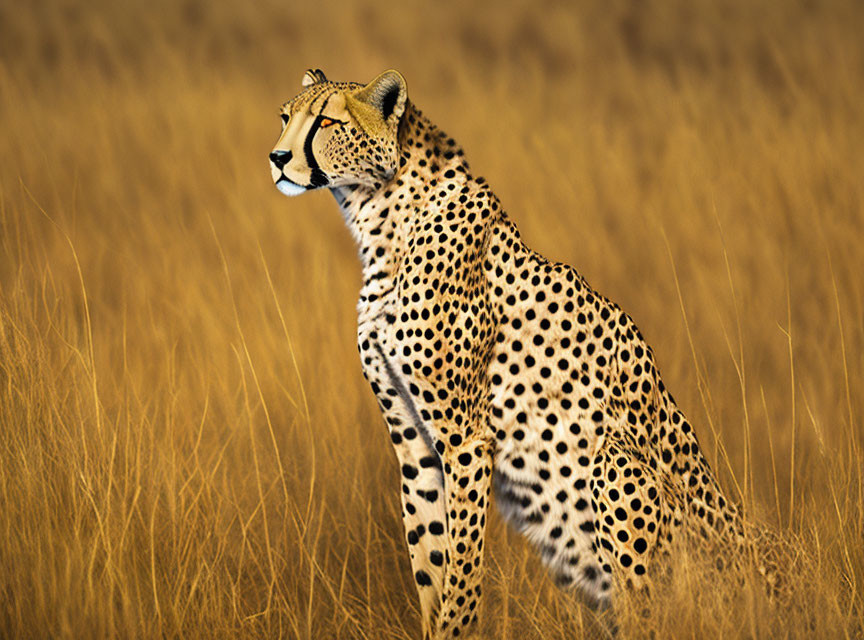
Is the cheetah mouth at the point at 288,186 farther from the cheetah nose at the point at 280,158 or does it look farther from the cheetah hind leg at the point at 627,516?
the cheetah hind leg at the point at 627,516

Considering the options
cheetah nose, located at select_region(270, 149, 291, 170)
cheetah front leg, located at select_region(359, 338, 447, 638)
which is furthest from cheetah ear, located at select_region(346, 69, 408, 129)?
cheetah front leg, located at select_region(359, 338, 447, 638)

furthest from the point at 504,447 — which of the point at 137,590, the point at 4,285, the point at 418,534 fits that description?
the point at 4,285

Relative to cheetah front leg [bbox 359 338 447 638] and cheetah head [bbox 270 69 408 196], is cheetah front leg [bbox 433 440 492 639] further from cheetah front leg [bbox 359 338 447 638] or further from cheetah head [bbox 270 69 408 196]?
cheetah head [bbox 270 69 408 196]

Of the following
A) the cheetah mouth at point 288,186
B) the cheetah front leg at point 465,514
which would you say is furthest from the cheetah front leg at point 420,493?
the cheetah mouth at point 288,186

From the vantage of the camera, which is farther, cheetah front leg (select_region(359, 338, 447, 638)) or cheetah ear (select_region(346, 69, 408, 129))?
cheetah front leg (select_region(359, 338, 447, 638))

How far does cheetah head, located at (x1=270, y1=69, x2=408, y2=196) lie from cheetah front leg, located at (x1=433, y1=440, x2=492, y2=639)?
0.79m

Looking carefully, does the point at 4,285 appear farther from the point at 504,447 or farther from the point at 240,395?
the point at 504,447

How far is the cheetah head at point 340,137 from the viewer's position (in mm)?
2814

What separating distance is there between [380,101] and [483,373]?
77 cm

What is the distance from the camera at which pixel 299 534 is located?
3.41 metres

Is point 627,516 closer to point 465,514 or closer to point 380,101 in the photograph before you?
point 465,514

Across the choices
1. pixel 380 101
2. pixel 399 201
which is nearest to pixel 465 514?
pixel 399 201

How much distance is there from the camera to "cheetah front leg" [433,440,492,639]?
2857 millimetres

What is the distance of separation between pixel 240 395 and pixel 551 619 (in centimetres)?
171
